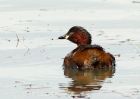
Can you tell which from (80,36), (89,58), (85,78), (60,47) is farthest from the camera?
(60,47)

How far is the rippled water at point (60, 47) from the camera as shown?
39.5 ft

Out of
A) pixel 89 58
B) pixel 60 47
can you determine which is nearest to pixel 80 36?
pixel 60 47

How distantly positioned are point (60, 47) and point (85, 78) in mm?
3045

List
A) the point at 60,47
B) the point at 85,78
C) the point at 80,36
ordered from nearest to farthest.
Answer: the point at 85,78
the point at 80,36
the point at 60,47

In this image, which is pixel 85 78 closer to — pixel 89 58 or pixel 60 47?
pixel 89 58

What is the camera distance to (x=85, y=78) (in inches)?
531

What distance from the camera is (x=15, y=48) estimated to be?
1619cm

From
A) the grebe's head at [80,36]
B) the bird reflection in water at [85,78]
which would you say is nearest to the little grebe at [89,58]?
the bird reflection in water at [85,78]

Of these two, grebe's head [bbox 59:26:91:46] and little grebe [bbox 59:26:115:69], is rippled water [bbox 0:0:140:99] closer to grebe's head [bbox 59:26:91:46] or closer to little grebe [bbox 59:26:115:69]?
little grebe [bbox 59:26:115:69]

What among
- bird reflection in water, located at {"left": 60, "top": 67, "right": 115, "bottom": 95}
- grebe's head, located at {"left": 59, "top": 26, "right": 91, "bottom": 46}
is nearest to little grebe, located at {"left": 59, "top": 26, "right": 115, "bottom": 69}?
bird reflection in water, located at {"left": 60, "top": 67, "right": 115, "bottom": 95}

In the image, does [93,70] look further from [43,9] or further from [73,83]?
[43,9]

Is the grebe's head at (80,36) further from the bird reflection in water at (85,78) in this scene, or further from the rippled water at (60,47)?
the bird reflection in water at (85,78)

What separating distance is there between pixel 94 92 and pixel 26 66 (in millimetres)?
2933

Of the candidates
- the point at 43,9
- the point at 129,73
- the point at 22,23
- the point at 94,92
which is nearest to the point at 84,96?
the point at 94,92
